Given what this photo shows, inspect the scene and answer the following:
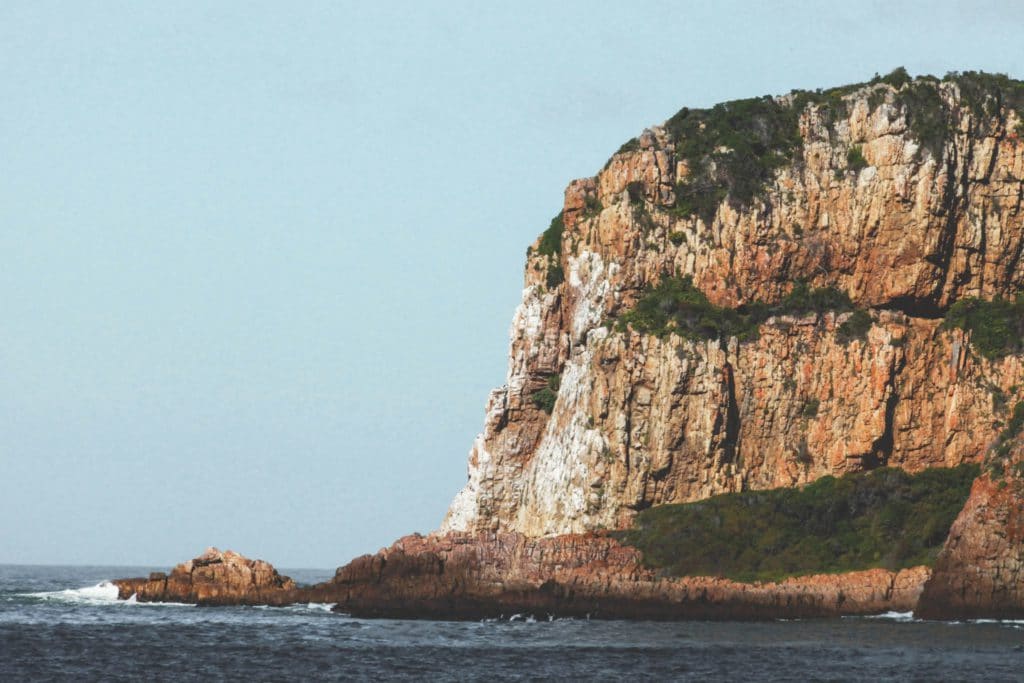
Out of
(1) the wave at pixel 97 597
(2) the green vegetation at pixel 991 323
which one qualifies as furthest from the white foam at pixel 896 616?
(1) the wave at pixel 97 597

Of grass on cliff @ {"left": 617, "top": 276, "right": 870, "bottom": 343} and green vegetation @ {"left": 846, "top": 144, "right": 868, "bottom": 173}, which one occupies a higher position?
green vegetation @ {"left": 846, "top": 144, "right": 868, "bottom": 173}

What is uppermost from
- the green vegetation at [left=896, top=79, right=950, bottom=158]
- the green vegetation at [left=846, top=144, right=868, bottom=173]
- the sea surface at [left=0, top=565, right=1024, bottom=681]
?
the green vegetation at [left=896, top=79, right=950, bottom=158]

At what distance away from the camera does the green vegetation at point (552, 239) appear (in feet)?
374

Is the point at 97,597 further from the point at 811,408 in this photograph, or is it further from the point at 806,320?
the point at 806,320

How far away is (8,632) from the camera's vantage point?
81438 millimetres

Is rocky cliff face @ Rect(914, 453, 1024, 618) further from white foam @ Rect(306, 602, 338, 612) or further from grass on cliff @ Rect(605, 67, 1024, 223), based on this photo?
white foam @ Rect(306, 602, 338, 612)

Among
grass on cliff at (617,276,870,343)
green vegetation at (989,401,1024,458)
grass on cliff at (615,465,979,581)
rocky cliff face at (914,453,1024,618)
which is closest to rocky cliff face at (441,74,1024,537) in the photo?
grass on cliff at (617,276,870,343)

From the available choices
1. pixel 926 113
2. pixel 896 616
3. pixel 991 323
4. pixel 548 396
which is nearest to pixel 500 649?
pixel 896 616

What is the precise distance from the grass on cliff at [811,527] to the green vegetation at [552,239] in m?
23.4

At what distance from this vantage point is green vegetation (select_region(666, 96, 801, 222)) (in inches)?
4139

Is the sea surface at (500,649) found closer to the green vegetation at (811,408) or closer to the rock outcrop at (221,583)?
the rock outcrop at (221,583)

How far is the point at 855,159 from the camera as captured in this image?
102750 millimetres

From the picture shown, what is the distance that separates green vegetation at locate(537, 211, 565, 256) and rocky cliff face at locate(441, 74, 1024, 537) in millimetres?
6856

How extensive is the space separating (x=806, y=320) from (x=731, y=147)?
44.6 ft
